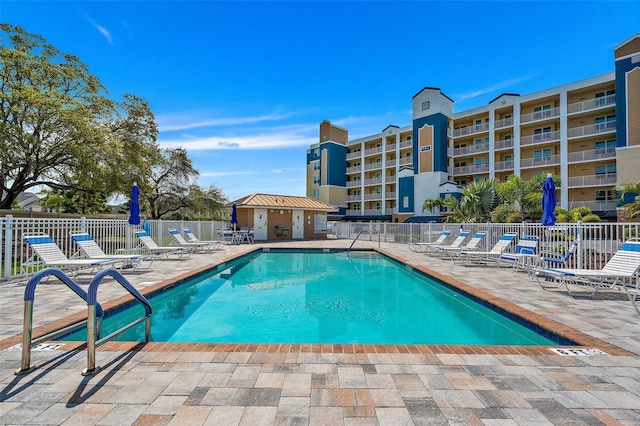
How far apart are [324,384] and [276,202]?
65.1 feet

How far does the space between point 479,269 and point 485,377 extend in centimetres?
734

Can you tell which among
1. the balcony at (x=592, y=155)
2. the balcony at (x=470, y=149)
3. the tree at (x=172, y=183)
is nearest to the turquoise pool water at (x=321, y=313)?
the tree at (x=172, y=183)

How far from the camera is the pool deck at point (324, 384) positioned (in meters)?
2.16

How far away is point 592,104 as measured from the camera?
25.6 metres

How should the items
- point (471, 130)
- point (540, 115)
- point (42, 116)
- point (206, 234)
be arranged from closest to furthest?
point (42, 116), point (206, 234), point (540, 115), point (471, 130)

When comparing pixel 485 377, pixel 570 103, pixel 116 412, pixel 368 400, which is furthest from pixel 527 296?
pixel 570 103

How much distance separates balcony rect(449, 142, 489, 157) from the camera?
31666mm

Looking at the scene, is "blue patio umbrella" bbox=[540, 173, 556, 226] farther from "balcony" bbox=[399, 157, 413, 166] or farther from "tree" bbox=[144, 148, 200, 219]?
"balcony" bbox=[399, 157, 413, 166]

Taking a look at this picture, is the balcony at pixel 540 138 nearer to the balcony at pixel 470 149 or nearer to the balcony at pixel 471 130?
the balcony at pixel 470 149

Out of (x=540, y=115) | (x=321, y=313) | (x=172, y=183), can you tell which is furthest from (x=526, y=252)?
(x=172, y=183)

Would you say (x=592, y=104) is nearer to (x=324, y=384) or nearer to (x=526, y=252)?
(x=526, y=252)

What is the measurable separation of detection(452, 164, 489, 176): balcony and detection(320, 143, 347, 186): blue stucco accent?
50.3 feet

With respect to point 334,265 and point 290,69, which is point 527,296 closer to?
point 334,265

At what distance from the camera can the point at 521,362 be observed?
307 cm
